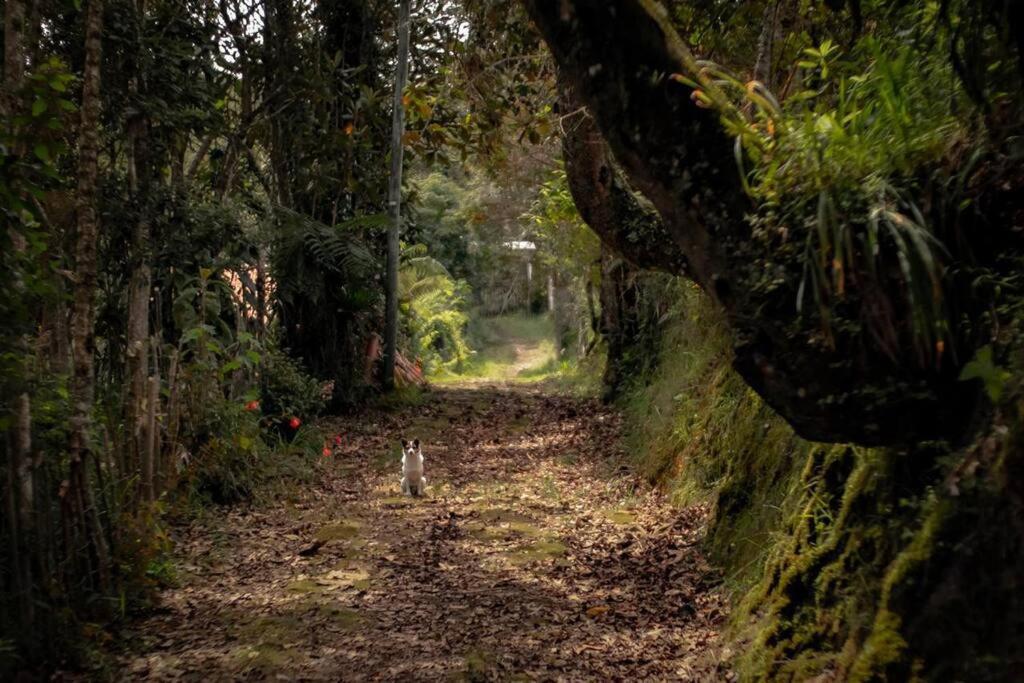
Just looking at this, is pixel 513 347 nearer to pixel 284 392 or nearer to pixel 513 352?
pixel 513 352

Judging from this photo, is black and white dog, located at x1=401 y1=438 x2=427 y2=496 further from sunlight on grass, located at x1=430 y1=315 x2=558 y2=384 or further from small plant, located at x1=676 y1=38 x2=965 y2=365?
sunlight on grass, located at x1=430 y1=315 x2=558 y2=384

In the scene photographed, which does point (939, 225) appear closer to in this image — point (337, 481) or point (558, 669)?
point (558, 669)

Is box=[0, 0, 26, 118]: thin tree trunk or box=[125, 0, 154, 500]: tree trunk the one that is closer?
box=[0, 0, 26, 118]: thin tree trunk

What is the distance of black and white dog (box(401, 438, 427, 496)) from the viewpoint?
7.91 meters

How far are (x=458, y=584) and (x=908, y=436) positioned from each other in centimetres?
340

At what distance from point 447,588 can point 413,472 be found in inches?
106

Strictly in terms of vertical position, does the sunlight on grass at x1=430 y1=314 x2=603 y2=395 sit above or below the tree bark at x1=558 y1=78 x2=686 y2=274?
below

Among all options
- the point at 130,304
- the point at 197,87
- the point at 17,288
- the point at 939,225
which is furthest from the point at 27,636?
the point at 197,87

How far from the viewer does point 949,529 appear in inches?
99.4

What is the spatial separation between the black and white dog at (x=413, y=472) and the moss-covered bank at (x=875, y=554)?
3258mm

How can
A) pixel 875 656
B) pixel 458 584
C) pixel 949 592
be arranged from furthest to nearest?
pixel 458 584
pixel 875 656
pixel 949 592

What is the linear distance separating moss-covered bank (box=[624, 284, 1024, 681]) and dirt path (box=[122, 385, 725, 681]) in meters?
0.48

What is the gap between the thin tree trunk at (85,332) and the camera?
4.24m

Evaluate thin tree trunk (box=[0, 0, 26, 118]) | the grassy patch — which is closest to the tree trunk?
the grassy patch
